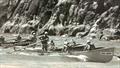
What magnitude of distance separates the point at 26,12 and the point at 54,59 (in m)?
62.3

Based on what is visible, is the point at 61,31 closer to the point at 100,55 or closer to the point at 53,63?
the point at 100,55

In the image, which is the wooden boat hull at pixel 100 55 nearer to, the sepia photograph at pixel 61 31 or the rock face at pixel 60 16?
the sepia photograph at pixel 61 31

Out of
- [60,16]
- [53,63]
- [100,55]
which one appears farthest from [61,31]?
[53,63]

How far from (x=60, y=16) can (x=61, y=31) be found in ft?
16.9

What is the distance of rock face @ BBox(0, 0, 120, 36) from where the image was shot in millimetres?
70562

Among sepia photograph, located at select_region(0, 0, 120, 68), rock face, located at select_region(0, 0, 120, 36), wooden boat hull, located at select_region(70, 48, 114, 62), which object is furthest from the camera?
rock face, located at select_region(0, 0, 120, 36)

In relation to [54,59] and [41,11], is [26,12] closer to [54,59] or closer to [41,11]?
[41,11]

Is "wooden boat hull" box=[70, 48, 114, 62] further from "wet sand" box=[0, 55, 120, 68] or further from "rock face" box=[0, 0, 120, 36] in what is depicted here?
"rock face" box=[0, 0, 120, 36]

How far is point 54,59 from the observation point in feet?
96.8

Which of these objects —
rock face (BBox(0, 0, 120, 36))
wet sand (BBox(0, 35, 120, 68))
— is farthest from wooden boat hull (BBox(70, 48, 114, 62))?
rock face (BBox(0, 0, 120, 36))

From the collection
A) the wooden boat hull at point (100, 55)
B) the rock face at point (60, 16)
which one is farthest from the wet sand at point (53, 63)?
the rock face at point (60, 16)

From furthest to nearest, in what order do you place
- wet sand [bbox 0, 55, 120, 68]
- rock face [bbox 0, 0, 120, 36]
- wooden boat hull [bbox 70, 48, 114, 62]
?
rock face [bbox 0, 0, 120, 36]
wooden boat hull [bbox 70, 48, 114, 62]
wet sand [bbox 0, 55, 120, 68]

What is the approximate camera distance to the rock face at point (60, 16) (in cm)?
7056

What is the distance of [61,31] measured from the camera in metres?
75.6
